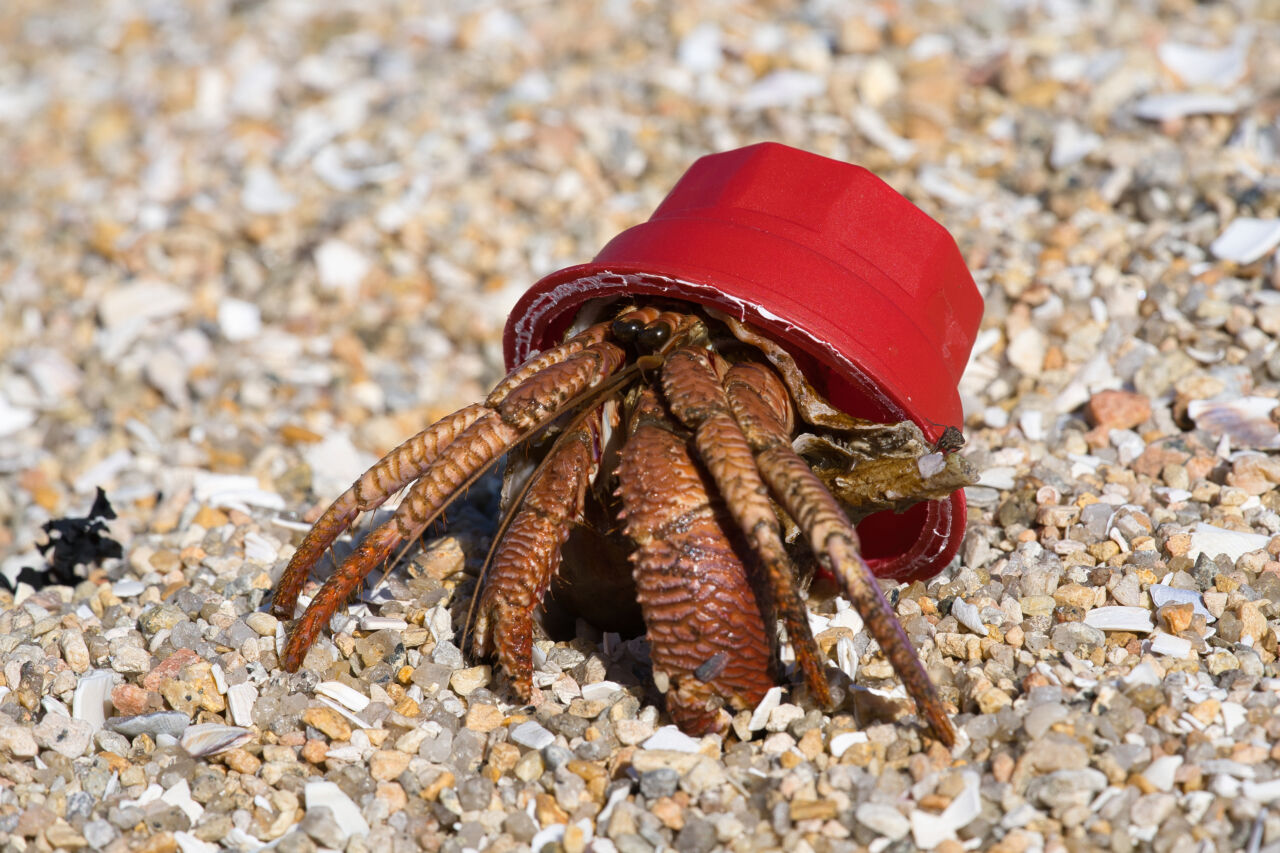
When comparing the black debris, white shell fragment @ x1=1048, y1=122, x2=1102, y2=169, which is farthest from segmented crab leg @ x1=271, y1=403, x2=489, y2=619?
white shell fragment @ x1=1048, y1=122, x2=1102, y2=169

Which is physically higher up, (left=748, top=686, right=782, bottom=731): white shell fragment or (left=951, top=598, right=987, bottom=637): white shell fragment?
(left=951, top=598, right=987, bottom=637): white shell fragment

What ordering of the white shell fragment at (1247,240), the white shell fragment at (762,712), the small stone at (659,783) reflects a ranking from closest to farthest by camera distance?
the small stone at (659,783) < the white shell fragment at (762,712) < the white shell fragment at (1247,240)

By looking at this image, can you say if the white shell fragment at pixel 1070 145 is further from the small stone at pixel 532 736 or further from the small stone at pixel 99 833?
the small stone at pixel 99 833

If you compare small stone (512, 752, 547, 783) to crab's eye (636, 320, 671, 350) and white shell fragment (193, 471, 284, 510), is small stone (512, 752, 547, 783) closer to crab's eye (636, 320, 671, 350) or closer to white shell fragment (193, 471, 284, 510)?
crab's eye (636, 320, 671, 350)

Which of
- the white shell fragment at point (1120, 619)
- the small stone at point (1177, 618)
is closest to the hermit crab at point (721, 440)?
the white shell fragment at point (1120, 619)

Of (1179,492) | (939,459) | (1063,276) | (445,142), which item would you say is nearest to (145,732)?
(939,459)
